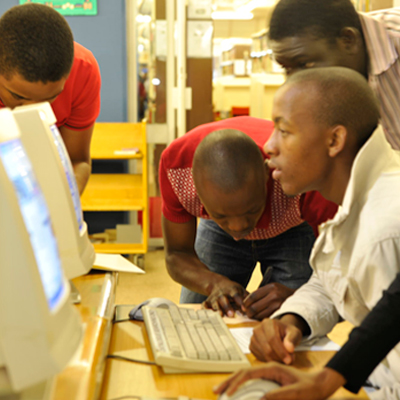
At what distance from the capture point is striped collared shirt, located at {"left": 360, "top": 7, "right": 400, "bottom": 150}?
4.66ft

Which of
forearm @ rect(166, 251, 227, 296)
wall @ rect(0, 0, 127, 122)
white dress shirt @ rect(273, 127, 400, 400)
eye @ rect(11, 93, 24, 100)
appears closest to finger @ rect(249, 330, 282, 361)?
white dress shirt @ rect(273, 127, 400, 400)

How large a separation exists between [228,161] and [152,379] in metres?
0.63

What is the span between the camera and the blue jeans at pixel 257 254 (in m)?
1.79

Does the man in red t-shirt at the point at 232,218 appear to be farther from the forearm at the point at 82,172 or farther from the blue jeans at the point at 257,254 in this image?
the forearm at the point at 82,172

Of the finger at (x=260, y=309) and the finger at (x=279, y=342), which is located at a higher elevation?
the finger at (x=279, y=342)

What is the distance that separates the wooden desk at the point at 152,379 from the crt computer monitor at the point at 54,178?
0.64 ft

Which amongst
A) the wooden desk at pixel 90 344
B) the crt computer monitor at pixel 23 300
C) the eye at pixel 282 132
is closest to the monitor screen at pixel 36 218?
the crt computer monitor at pixel 23 300

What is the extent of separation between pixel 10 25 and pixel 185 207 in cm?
72

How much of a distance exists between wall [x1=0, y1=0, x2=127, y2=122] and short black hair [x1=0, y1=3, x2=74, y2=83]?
271 cm

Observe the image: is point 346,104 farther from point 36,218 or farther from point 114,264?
point 114,264

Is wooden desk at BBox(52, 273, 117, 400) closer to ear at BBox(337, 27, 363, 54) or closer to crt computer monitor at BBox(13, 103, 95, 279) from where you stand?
crt computer monitor at BBox(13, 103, 95, 279)

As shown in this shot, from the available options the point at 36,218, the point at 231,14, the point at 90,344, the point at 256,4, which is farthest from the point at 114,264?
the point at 231,14

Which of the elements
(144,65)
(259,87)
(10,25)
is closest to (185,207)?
(10,25)

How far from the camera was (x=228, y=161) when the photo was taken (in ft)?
4.54
